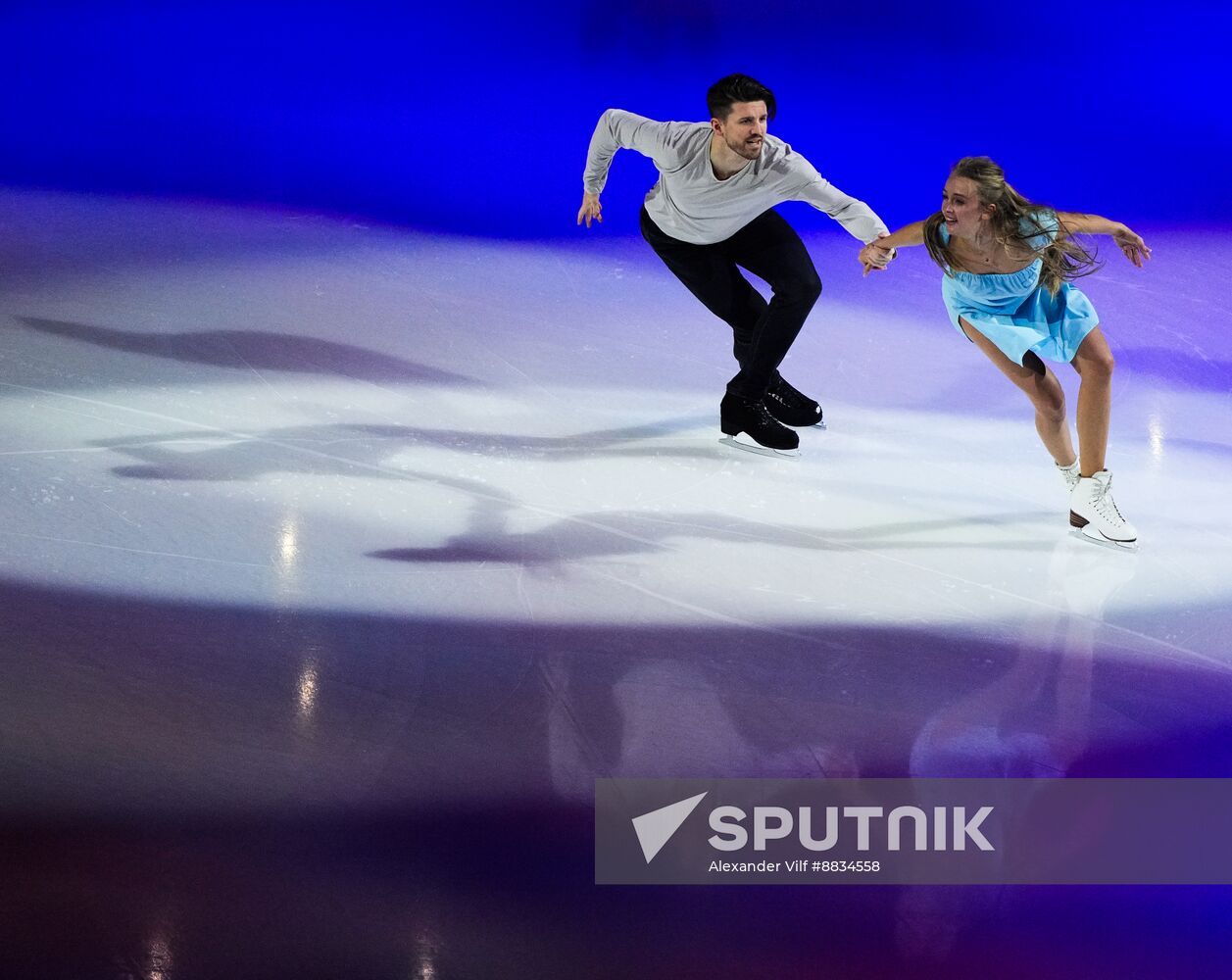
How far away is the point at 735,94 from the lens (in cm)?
444

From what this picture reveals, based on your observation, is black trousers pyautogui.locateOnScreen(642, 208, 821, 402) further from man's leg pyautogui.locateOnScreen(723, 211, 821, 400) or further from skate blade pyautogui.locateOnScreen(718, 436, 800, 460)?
skate blade pyautogui.locateOnScreen(718, 436, 800, 460)

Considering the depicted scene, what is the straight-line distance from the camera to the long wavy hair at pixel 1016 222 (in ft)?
13.3

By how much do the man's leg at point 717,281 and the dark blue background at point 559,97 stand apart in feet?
6.78

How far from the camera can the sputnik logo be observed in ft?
9.14

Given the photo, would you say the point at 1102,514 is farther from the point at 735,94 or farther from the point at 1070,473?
the point at 735,94

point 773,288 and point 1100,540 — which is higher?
point 773,288

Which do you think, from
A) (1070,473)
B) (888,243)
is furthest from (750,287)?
(1070,473)

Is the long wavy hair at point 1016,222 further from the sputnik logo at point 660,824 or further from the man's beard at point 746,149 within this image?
the sputnik logo at point 660,824

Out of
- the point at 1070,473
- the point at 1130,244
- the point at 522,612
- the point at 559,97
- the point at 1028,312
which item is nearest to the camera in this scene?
the point at 522,612

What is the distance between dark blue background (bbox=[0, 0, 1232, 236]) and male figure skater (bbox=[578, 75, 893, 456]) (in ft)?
7.08

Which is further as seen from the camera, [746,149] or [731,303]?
[731,303]

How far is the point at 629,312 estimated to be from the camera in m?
6.02

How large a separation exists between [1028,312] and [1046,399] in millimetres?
258

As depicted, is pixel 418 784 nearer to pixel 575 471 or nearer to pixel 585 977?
pixel 585 977
